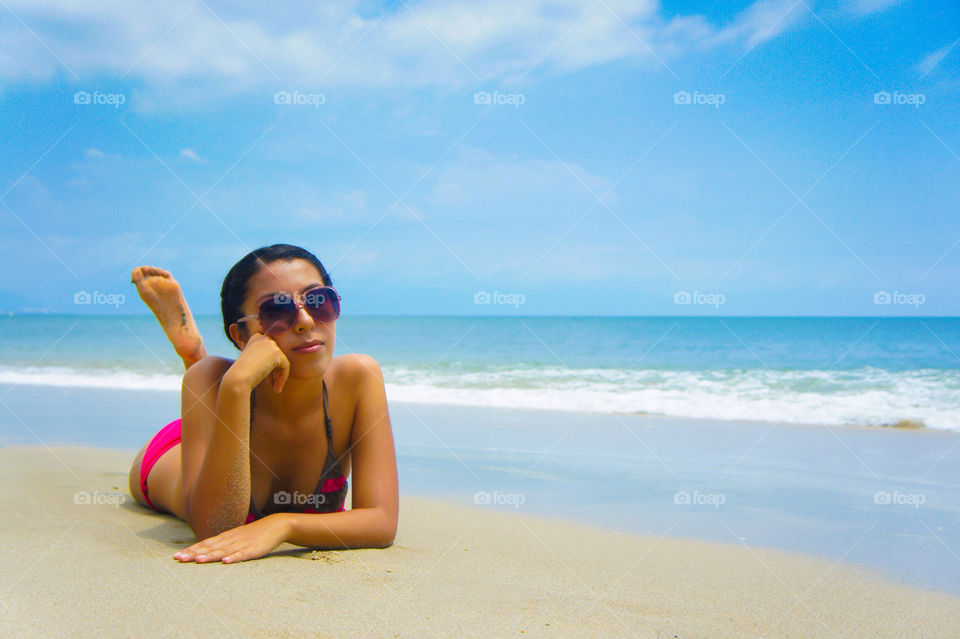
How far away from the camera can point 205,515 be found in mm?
2607

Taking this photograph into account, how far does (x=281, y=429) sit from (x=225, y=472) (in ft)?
1.49

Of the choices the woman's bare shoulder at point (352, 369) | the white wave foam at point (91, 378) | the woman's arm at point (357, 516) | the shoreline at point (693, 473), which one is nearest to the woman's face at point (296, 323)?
the woman's bare shoulder at point (352, 369)

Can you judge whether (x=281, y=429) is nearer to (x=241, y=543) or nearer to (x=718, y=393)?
(x=241, y=543)

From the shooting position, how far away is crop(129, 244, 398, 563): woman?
2.49m

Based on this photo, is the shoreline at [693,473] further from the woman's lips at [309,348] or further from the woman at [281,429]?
the woman's lips at [309,348]

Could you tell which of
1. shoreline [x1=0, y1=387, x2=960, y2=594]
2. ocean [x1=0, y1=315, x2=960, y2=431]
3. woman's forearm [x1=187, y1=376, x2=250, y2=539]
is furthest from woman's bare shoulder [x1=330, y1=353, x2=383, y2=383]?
ocean [x1=0, y1=315, x2=960, y2=431]

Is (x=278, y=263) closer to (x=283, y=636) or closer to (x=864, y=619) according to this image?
(x=283, y=636)

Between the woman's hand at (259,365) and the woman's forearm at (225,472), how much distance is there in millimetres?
34

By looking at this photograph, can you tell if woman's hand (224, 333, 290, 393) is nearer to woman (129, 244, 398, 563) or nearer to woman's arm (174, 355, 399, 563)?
woman (129, 244, 398, 563)

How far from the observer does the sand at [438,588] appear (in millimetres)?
2014

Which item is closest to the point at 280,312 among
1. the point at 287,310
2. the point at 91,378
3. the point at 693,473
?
the point at 287,310

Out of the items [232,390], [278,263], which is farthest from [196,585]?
[278,263]

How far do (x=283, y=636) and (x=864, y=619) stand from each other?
6.71 ft

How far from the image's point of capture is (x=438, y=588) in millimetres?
2449
